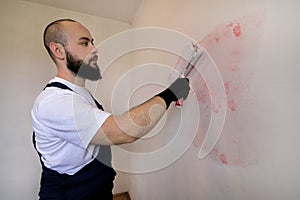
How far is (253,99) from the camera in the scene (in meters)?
0.53

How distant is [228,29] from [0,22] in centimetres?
183

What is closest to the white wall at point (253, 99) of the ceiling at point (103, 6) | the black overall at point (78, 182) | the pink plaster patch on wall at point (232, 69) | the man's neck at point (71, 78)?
the pink plaster patch on wall at point (232, 69)

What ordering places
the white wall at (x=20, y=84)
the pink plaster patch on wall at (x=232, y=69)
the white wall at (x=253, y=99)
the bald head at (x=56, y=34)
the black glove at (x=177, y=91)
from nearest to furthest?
1. the white wall at (x=253, y=99)
2. the pink plaster patch on wall at (x=232, y=69)
3. the black glove at (x=177, y=91)
4. the bald head at (x=56, y=34)
5. the white wall at (x=20, y=84)

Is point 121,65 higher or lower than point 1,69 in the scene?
higher

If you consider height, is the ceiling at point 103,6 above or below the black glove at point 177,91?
above

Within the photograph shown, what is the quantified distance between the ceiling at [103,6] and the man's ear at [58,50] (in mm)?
981

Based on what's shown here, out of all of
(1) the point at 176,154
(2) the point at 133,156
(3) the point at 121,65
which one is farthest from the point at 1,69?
(1) the point at 176,154

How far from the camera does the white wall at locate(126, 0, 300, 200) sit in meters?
0.44

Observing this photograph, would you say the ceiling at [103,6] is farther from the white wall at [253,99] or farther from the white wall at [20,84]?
the white wall at [253,99]

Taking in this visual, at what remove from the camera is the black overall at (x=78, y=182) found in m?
0.79

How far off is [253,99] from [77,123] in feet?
1.88

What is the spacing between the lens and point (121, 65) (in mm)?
1983

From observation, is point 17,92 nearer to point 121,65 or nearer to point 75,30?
point 121,65

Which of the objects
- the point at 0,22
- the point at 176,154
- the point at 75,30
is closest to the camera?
the point at 75,30
